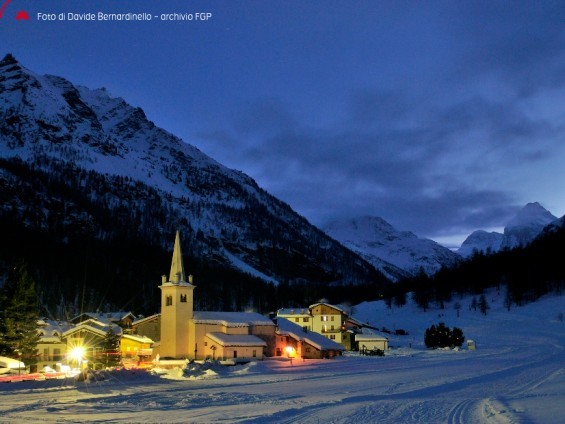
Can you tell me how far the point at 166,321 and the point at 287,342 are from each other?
14.9 m

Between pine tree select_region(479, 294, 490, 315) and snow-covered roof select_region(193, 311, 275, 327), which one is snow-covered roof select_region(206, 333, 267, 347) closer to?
snow-covered roof select_region(193, 311, 275, 327)

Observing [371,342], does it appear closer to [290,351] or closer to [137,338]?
[290,351]

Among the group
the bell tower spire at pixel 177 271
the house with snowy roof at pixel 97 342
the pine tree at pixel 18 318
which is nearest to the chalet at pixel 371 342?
the bell tower spire at pixel 177 271

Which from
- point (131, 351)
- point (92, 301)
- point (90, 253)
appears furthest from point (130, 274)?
point (131, 351)

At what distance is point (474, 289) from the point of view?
154 meters

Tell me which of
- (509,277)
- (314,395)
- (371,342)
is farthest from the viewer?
(509,277)

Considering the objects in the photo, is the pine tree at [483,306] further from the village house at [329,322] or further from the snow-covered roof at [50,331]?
the snow-covered roof at [50,331]

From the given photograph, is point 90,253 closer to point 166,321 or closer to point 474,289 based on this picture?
point 474,289

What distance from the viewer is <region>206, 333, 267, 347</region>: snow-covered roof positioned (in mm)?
68469

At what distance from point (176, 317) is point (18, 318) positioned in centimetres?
1971

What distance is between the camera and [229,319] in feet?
241

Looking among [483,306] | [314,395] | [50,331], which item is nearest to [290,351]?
[50,331]

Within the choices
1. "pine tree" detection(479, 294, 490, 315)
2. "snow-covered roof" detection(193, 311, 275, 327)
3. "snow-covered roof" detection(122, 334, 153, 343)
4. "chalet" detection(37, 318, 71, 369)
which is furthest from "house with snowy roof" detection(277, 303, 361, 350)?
"pine tree" detection(479, 294, 490, 315)

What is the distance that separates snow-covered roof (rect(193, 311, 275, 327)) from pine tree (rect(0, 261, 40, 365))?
20241 millimetres
